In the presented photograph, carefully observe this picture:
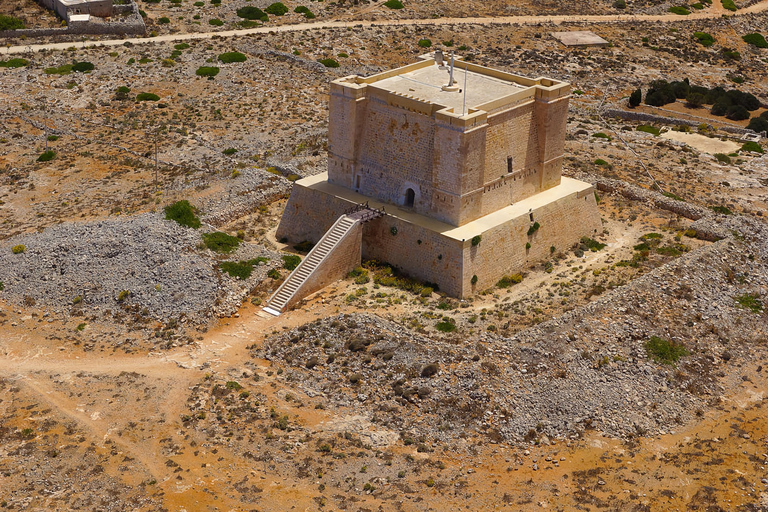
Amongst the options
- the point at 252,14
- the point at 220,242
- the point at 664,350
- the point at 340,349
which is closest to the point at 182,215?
the point at 220,242

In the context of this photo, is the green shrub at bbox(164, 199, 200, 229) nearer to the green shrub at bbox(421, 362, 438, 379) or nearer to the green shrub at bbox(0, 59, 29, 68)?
the green shrub at bbox(421, 362, 438, 379)

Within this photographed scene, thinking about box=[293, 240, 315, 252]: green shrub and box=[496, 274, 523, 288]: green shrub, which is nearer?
box=[496, 274, 523, 288]: green shrub

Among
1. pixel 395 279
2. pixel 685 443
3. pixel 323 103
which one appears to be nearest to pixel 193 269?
pixel 395 279

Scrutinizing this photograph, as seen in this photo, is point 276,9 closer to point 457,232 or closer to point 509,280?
point 457,232

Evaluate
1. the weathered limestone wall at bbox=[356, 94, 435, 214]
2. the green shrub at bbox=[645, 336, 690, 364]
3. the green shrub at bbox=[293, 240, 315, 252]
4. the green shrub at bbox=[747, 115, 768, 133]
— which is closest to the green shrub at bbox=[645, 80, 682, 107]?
the green shrub at bbox=[747, 115, 768, 133]

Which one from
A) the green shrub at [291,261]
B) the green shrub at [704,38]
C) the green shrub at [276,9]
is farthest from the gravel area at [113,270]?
the green shrub at [704,38]

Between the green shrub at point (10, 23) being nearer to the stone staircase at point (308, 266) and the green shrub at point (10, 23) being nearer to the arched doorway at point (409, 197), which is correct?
the stone staircase at point (308, 266)
